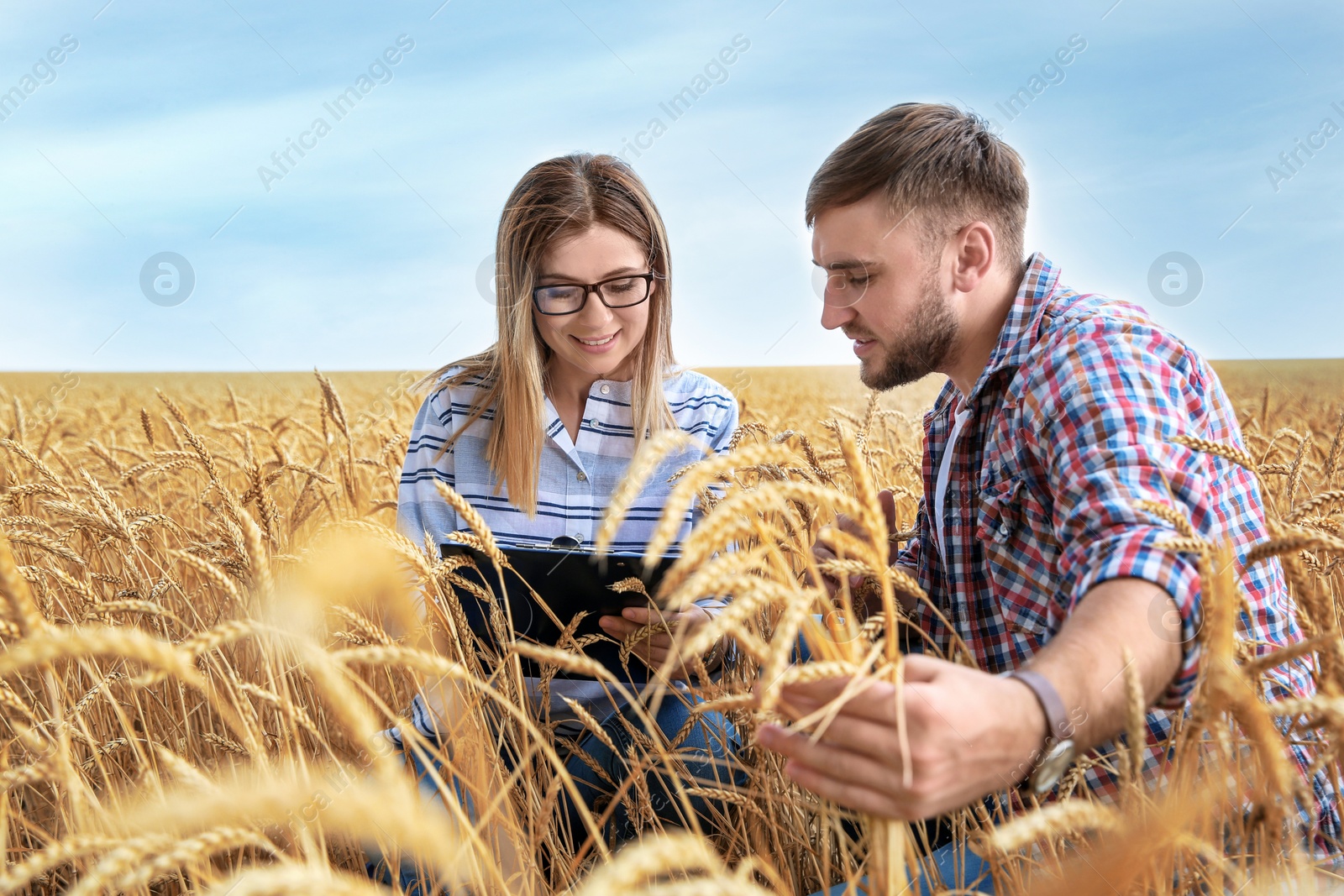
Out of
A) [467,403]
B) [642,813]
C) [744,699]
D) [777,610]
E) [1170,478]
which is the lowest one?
[642,813]

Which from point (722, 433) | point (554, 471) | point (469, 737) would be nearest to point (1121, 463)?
point (469, 737)

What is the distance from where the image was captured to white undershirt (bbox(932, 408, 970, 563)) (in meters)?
1.60

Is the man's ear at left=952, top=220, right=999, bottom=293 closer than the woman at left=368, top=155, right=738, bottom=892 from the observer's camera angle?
Yes

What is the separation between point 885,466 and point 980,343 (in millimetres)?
1606

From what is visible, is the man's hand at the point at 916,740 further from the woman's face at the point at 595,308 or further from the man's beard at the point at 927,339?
the woman's face at the point at 595,308

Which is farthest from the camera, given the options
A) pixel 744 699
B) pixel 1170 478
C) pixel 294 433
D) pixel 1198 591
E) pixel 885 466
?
pixel 294 433

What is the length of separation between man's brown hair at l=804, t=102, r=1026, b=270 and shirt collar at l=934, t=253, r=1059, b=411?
0.11m

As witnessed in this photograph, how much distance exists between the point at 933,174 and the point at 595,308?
2.56ft

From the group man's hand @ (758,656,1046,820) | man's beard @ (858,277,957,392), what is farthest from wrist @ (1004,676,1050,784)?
man's beard @ (858,277,957,392)

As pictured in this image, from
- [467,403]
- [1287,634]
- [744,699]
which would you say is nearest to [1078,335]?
[1287,634]

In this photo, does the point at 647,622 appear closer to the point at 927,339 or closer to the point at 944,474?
the point at 944,474

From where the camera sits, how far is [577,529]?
6.80 feet

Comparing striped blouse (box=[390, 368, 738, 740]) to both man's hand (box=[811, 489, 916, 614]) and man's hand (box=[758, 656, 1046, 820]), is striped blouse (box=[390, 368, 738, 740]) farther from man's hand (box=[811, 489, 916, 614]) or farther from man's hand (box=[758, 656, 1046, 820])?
man's hand (box=[758, 656, 1046, 820])

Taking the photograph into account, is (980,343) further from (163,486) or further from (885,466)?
(163,486)
